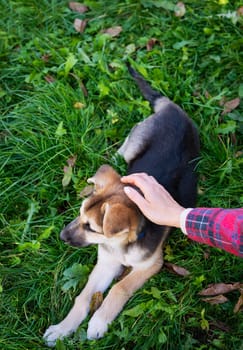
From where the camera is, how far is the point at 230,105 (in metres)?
4.91

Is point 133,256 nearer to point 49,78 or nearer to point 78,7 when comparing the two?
point 49,78

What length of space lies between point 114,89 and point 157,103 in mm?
554

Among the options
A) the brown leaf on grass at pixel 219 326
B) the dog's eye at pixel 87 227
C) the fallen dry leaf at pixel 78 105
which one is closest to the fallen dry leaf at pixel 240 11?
the fallen dry leaf at pixel 78 105

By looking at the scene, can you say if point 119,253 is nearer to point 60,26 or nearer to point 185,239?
point 185,239

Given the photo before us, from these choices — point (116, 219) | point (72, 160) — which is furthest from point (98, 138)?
point (116, 219)

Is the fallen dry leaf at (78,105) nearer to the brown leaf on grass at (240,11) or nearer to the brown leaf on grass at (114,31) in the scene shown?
the brown leaf on grass at (114,31)

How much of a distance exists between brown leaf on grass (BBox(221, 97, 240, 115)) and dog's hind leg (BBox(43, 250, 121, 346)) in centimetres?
197

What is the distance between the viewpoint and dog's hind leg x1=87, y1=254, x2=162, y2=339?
3.81 metres

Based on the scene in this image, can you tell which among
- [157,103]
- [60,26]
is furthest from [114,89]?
[60,26]

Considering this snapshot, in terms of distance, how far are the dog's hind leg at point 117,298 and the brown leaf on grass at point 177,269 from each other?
7.3 inches

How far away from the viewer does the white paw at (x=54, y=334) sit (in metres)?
3.81

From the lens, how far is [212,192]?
4.50 metres

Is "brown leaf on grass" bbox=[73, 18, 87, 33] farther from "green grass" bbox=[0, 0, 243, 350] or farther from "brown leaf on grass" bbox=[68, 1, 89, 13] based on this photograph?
"brown leaf on grass" bbox=[68, 1, 89, 13]

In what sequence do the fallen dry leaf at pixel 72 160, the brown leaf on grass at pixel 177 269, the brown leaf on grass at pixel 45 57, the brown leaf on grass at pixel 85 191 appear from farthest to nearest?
the brown leaf on grass at pixel 45 57 → the fallen dry leaf at pixel 72 160 → the brown leaf on grass at pixel 85 191 → the brown leaf on grass at pixel 177 269
